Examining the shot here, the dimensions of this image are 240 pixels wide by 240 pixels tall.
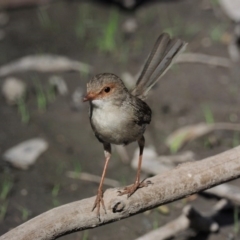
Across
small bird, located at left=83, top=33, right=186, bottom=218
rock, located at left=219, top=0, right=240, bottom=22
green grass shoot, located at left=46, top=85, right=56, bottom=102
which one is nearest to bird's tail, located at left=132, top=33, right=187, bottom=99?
small bird, located at left=83, top=33, right=186, bottom=218

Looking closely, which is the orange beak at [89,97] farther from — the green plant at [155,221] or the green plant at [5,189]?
the green plant at [5,189]

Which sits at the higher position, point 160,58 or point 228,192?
point 160,58

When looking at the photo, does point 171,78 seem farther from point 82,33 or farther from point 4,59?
point 4,59

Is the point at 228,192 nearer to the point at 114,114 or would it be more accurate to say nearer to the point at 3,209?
the point at 114,114

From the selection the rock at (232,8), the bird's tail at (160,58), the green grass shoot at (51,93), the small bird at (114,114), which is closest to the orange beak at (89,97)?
the small bird at (114,114)

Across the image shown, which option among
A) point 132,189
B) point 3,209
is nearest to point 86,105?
point 3,209

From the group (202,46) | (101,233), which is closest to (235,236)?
(101,233)
